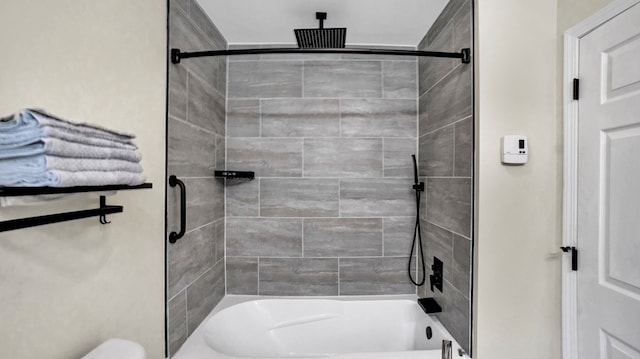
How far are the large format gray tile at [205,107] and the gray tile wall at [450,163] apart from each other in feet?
4.71

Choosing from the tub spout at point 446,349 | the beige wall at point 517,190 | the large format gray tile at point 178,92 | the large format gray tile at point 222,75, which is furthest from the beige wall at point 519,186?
the large format gray tile at point 222,75

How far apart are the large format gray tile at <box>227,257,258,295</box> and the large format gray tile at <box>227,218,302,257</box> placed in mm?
69

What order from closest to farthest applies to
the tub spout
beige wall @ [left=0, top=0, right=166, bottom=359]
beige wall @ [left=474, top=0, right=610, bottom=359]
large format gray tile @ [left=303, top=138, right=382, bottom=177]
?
beige wall @ [left=0, top=0, right=166, bottom=359] → the tub spout → beige wall @ [left=474, top=0, right=610, bottom=359] → large format gray tile @ [left=303, top=138, right=382, bottom=177]

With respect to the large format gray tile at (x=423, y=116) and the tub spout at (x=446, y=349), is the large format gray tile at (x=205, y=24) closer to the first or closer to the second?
the large format gray tile at (x=423, y=116)

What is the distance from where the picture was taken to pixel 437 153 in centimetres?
173

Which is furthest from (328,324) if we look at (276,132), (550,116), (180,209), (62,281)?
(550,116)

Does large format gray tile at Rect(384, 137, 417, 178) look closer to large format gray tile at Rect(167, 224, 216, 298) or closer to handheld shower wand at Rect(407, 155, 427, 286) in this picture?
handheld shower wand at Rect(407, 155, 427, 286)

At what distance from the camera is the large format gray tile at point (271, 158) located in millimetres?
2076

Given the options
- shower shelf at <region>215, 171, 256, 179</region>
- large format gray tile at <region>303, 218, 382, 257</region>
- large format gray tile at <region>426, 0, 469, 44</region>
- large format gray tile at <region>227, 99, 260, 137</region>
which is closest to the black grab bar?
shower shelf at <region>215, 171, 256, 179</region>

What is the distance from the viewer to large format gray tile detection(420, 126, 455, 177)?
1569 mm

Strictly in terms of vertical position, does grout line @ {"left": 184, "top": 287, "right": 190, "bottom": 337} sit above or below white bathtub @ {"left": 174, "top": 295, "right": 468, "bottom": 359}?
above

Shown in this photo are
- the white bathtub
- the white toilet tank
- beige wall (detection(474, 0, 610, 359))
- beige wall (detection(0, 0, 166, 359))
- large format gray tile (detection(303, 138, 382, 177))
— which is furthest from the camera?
large format gray tile (detection(303, 138, 382, 177))

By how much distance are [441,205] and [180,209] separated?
Answer: 4.78 feet

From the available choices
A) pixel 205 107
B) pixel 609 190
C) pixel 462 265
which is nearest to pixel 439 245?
pixel 462 265
